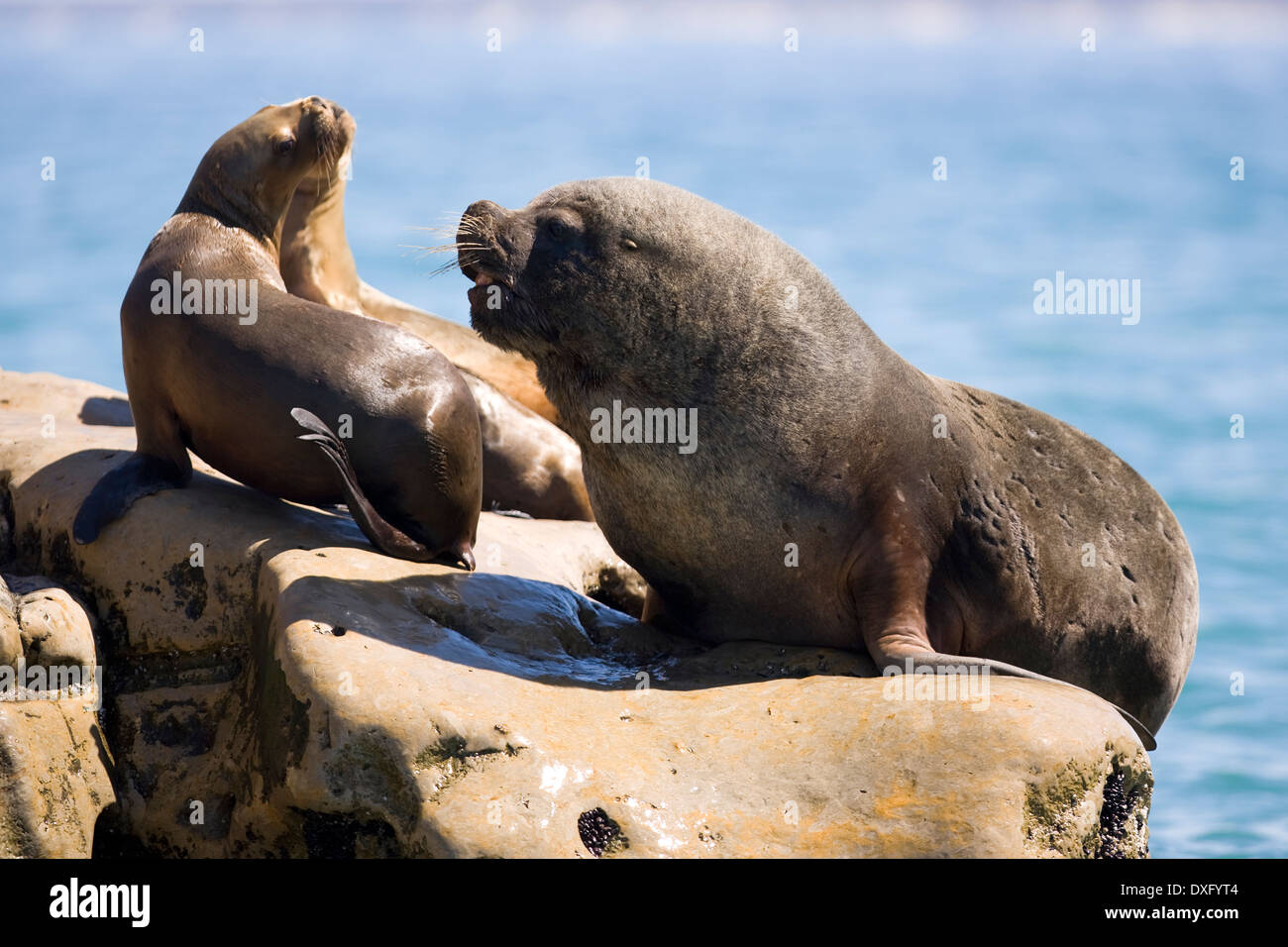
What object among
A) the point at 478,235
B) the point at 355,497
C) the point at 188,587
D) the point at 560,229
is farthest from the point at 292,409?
the point at 560,229

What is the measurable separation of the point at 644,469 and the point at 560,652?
0.69 metres

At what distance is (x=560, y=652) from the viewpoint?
5.27 metres

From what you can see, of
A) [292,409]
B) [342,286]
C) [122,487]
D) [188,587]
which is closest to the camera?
[188,587]

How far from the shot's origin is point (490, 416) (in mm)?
7812

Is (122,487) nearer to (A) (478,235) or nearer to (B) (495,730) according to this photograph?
(A) (478,235)

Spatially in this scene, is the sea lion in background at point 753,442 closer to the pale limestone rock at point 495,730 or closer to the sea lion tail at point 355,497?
the pale limestone rock at point 495,730

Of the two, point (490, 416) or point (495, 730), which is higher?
point (490, 416)

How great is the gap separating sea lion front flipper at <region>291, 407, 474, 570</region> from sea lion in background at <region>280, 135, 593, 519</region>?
6.58 ft

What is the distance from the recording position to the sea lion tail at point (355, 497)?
17.5 ft

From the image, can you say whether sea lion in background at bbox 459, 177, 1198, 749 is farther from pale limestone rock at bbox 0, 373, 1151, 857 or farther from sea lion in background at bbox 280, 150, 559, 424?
sea lion in background at bbox 280, 150, 559, 424

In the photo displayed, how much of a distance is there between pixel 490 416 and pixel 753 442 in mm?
2711

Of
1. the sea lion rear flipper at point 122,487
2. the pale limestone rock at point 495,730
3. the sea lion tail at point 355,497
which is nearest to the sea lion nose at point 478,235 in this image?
the sea lion tail at point 355,497
